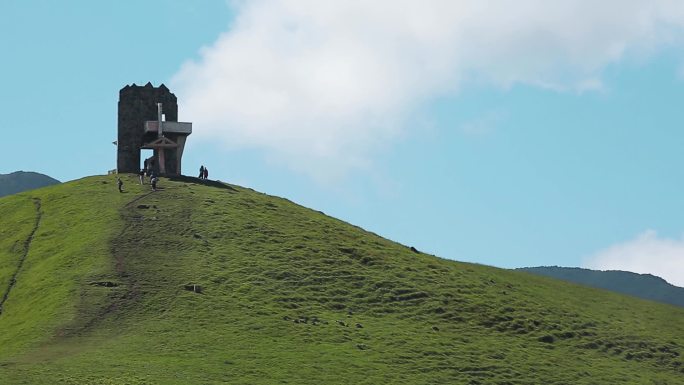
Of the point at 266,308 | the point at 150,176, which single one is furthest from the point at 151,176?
the point at 266,308

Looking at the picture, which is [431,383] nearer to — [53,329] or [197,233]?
[53,329]

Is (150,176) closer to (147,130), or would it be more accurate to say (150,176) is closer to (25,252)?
(147,130)

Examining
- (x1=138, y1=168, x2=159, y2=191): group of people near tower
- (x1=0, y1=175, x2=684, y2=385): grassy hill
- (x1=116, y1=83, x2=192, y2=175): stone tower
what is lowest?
(x1=0, y1=175, x2=684, y2=385): grassy hill

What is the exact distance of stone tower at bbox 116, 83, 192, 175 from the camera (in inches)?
4220

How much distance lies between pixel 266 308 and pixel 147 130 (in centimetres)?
3931

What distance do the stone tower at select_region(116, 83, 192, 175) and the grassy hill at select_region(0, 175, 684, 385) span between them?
7179 mm

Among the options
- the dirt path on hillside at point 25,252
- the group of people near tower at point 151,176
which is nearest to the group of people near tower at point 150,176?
the group of people near tower at point 151,176

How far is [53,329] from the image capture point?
65.5 meters

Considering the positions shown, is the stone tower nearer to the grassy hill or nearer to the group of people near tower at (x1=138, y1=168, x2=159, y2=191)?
the group of people near tower at (x1=138, y1=168, x2=159, y2=191)

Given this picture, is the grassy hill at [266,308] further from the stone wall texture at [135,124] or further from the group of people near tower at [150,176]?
the stone wall texture at [135,124]

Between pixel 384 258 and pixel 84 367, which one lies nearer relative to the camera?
pixel 84 367

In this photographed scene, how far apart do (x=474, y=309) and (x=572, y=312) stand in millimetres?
9159

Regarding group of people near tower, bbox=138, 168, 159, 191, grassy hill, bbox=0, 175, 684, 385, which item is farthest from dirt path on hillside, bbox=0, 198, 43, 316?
group of people near tower, bbox=138, 168, 159, 191

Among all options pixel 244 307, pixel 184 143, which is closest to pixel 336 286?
pixel 244 307
